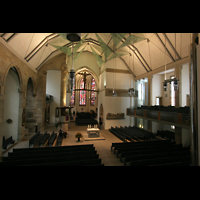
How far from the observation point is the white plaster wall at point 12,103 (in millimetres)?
11234

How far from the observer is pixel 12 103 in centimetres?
1141

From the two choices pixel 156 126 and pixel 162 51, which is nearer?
pixel 162 51

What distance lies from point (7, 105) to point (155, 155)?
12201 millimetres

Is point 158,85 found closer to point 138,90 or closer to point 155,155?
point 138,90

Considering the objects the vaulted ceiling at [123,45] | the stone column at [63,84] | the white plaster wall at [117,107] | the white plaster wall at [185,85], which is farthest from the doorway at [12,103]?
the white plaster wall at [185,85]

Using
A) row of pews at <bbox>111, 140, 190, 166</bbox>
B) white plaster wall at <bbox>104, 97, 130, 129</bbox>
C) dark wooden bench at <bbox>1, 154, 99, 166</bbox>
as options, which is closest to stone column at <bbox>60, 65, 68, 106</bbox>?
white plaster wall at <bbox>104, 97, 130, 129</bbox>

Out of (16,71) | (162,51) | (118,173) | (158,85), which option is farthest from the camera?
(158,85)

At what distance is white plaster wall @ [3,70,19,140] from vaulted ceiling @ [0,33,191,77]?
2.14 meters

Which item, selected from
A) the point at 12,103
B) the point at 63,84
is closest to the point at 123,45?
the point at 12,103

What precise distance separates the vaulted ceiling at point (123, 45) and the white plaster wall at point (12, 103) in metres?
2.14

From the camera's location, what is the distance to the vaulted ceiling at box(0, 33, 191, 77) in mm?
9086

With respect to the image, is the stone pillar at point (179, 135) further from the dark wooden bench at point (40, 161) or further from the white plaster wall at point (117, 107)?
the dark wooden bench at point (40, 161)

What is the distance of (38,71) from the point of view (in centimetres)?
1630

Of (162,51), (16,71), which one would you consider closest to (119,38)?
(162,51)
